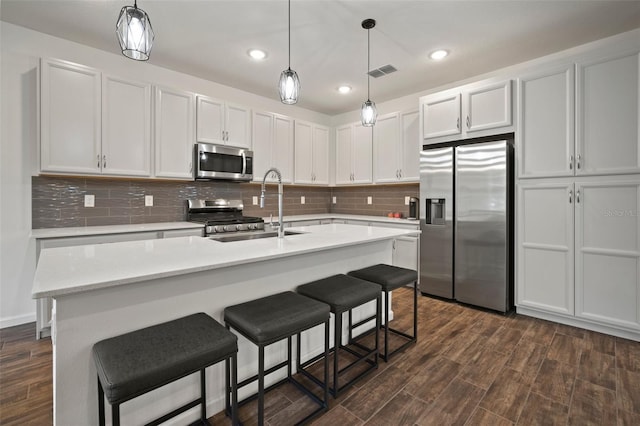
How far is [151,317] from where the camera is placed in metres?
1.40

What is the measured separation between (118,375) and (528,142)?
11.5 feet

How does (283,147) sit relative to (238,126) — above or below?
below

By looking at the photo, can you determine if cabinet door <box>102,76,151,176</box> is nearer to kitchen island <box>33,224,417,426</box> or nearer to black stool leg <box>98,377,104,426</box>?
kitchen island <box>33,224,417,426</box>

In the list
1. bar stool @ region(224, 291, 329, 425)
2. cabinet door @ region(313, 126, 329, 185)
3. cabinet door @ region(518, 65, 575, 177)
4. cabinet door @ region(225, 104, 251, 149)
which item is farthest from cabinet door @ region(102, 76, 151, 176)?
cabinet door @ region(518, 65, 575, 177)

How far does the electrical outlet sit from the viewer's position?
10.3ft

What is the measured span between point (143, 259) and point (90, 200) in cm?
229

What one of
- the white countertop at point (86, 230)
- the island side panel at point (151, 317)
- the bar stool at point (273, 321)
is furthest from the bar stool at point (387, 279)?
the white countertop at point (86, 230)

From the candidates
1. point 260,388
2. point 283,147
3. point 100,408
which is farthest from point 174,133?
point 260,388

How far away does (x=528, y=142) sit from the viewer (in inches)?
115

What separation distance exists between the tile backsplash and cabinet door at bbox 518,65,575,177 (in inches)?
66.9

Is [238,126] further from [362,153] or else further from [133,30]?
[133,30]

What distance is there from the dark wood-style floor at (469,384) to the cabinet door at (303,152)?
9.73 feet

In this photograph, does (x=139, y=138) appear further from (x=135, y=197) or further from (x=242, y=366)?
(x=242, y=366)

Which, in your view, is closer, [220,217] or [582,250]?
[582,250]
